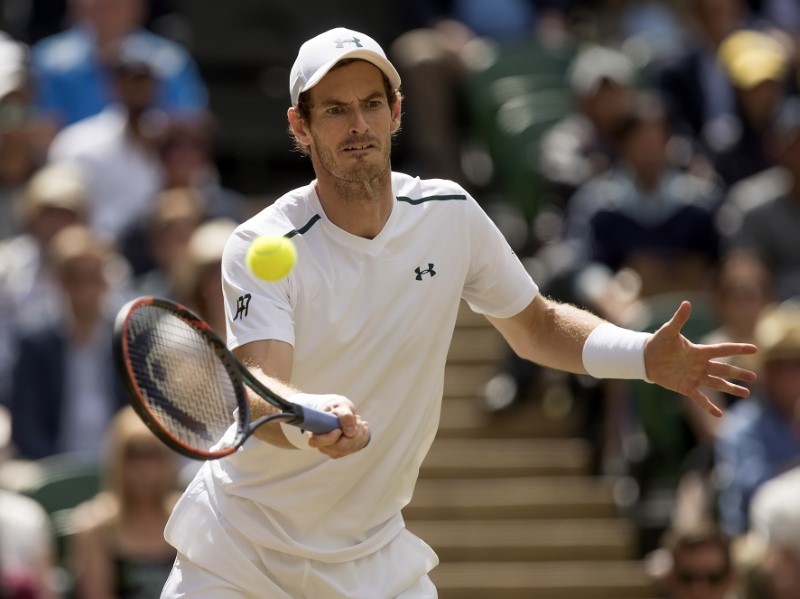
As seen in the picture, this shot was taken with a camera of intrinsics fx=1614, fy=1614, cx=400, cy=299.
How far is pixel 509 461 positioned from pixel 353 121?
4416 millimetres

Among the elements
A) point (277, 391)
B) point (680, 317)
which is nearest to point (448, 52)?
point (680, 317)

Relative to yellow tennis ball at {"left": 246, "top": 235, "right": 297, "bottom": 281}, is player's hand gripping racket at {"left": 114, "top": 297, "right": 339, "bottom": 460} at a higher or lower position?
lower

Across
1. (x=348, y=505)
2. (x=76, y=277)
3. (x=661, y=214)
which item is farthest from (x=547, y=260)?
(x=348, y=505)

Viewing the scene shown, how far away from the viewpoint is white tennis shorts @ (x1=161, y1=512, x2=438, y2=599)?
4.18m

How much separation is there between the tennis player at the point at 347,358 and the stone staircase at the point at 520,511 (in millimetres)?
3477

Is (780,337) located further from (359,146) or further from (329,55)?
(329,55)

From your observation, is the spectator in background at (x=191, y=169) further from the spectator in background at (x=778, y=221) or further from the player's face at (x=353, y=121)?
the player's face at (x=353, y=121)

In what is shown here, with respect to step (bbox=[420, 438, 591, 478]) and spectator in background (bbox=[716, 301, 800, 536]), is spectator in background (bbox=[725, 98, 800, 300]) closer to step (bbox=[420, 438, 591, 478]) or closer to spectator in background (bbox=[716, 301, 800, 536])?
spectator in background (bbox=[716, 301, 800, 536])

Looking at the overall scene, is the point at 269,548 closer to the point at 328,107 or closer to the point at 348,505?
the point at 348,505

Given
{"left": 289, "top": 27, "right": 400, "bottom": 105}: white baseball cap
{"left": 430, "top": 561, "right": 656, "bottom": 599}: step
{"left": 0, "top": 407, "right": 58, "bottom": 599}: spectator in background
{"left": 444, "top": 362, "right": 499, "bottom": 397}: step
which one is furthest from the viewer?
{"left": 444, "top": 362, "right": 499, "bottom": 397}: step

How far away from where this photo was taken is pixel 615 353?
14.4ft

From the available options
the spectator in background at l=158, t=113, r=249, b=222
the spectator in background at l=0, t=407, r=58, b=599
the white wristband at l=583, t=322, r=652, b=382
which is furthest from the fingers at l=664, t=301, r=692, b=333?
the spectator in background at l=158, t=113, r=249, b=222

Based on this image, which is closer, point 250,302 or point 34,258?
point 250,302

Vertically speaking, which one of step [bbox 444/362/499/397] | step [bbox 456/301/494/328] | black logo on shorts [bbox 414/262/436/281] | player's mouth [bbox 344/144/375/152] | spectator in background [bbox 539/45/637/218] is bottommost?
step [bbox 444/362/499/397]
